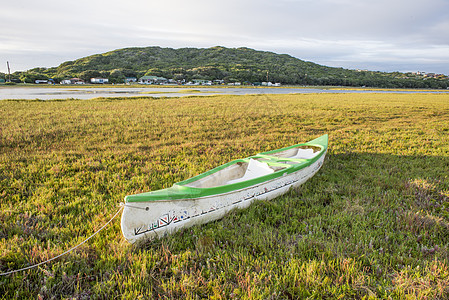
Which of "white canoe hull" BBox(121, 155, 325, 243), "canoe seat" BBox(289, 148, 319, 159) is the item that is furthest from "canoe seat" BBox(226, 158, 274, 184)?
"canoe seat" BBox(289, 148, 319, 159)

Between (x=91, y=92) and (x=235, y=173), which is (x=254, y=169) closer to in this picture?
(x=235, y=173)

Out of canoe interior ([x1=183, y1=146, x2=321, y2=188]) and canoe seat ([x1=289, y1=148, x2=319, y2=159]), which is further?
canoe seat ([x1=289, y1=148, x2=319, y2=159])

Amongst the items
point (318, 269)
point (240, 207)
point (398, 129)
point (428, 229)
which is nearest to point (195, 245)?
point (240, 207)

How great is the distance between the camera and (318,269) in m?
3.57

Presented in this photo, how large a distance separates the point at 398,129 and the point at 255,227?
15.7 meters

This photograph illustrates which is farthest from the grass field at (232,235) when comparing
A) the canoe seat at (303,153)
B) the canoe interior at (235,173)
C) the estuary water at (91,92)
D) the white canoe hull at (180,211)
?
the estuary water at (91,92)

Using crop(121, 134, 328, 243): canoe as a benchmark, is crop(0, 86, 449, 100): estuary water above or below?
above

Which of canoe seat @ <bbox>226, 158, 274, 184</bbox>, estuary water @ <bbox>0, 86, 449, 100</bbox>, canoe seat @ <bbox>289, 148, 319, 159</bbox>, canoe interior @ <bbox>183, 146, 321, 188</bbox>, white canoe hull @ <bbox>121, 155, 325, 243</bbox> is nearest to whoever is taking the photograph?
white canoe hull @ <bbox>121, 155, 325, 243</bbox>

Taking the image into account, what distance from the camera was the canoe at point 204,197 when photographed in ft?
13.2

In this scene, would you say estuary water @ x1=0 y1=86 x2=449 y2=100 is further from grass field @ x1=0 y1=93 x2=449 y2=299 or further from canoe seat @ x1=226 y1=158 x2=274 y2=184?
canoe seat @ x1=226 y1=158 x2=274 y2=184

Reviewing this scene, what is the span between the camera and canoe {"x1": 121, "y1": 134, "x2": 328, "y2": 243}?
401 centimetres

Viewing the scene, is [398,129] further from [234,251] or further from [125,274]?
[125,274]

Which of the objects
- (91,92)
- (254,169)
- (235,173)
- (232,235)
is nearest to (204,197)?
(232,235)

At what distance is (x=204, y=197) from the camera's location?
4.66m
